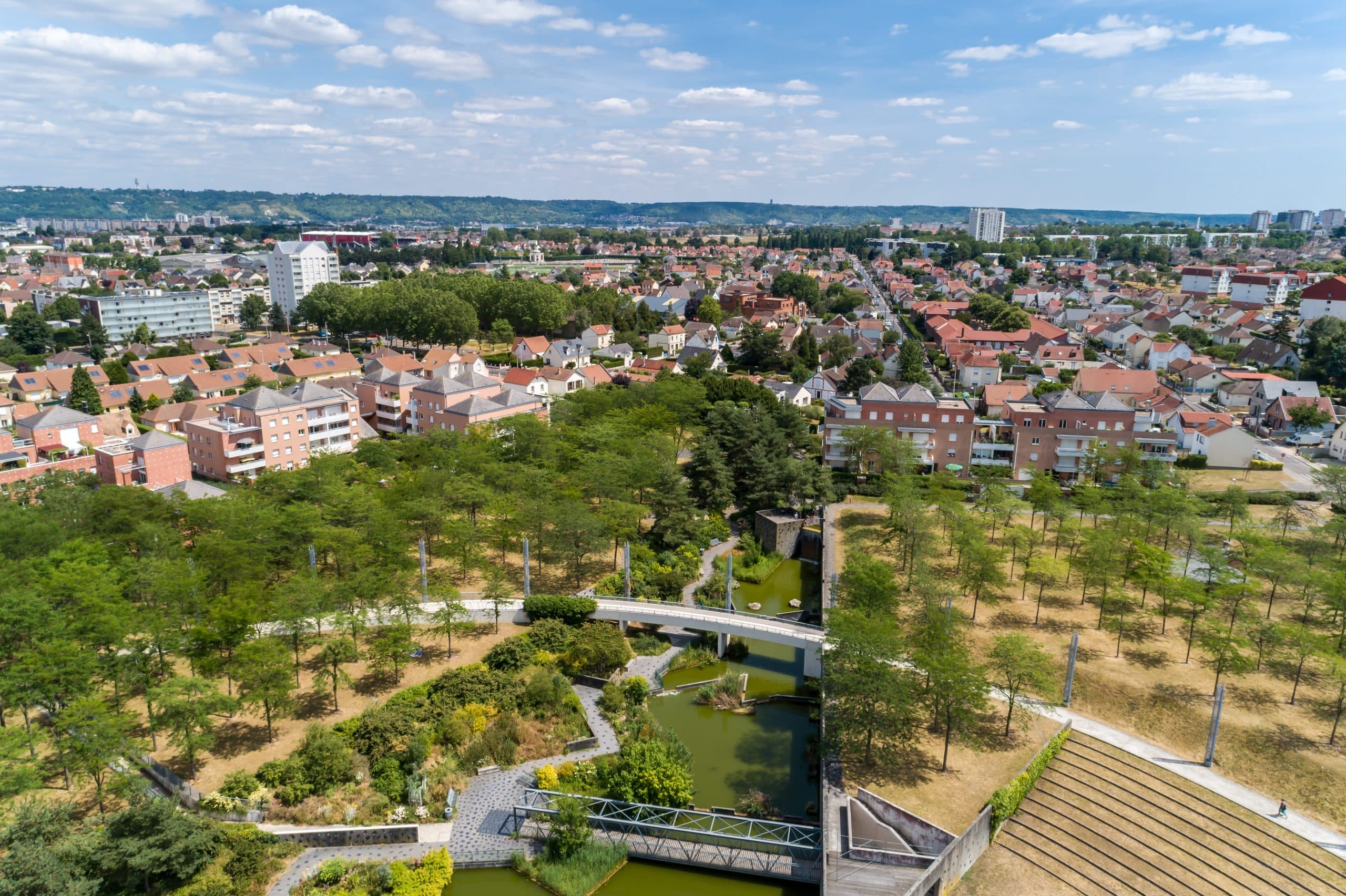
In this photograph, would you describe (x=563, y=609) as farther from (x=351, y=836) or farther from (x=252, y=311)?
(x=252, y=311)

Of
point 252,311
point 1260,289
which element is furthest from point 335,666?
point 1260,289

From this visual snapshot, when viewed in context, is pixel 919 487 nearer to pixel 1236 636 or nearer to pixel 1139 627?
pixel 1139 627

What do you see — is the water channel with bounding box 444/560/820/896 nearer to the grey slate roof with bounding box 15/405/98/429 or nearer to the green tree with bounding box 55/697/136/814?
the green tree with bounding box 55/697/136/814

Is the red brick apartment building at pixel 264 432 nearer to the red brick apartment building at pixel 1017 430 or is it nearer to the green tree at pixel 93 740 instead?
the green tree at pixel 93 740

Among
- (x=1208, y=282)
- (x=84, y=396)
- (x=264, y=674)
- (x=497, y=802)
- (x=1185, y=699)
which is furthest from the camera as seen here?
(x=1208, y=282)

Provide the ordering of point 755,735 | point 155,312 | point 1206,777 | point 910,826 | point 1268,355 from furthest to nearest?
1. point 155,312
2. point 1268,355
3. point 755,735
4. point 1206,777
5. point 910,826

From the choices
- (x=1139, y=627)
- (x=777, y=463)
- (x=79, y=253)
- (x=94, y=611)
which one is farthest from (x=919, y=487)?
(x=79, y=253)

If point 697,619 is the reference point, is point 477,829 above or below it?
below
